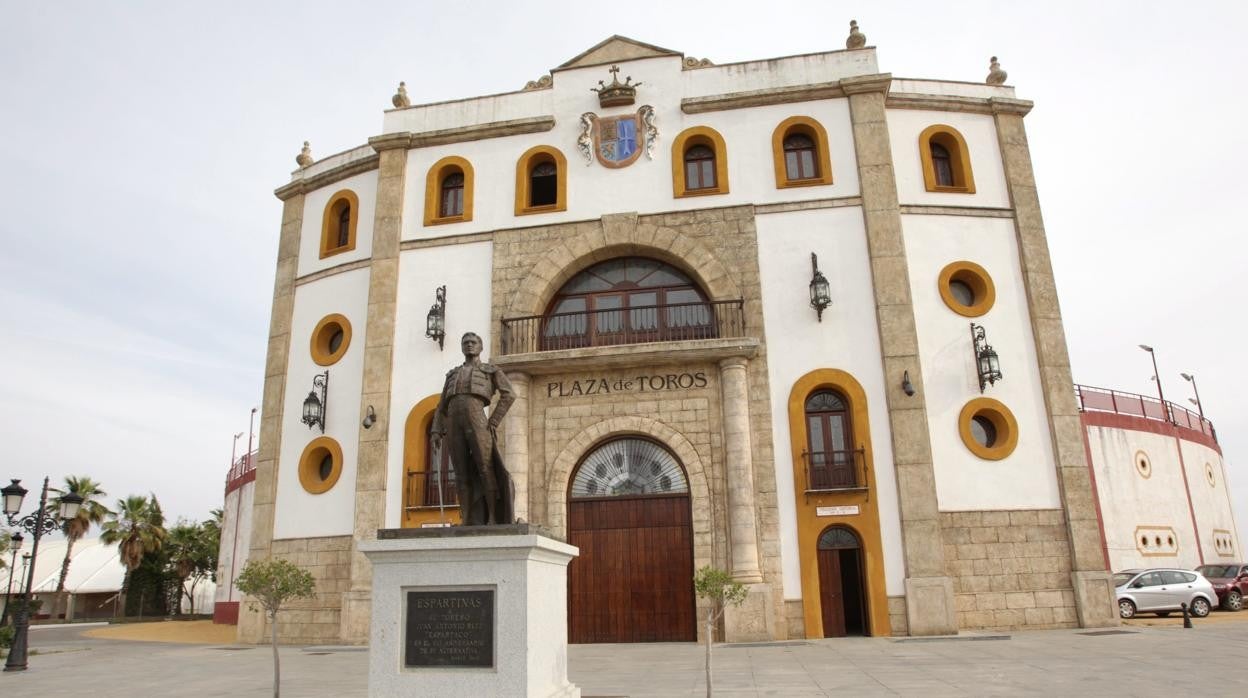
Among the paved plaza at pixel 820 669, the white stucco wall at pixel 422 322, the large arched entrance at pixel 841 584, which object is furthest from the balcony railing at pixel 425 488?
the large arched entrance at pixel 841 584

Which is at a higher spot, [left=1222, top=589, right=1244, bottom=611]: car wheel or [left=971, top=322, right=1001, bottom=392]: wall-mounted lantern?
[left=971, top=322, right=1001, bottom=392]: wall-mounted lantern

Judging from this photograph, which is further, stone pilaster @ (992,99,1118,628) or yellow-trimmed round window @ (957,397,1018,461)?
yellow-trimmed round window @ (957,397,1018,461)

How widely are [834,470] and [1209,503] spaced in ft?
64.7

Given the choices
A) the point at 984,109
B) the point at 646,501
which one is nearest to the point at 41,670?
the point at 646,501

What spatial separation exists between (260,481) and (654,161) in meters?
12.1

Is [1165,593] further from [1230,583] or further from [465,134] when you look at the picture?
[465,134]

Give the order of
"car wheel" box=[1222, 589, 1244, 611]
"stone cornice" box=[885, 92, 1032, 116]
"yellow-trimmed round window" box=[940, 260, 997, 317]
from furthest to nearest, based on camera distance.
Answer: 1. "car wheel" box=[1222, 589, 1244, 611]
2. "stone cornice" box=[885, 92, 1032, 116]
3. "yellow-trimmed round window" box=[940, 260, 997, 317]

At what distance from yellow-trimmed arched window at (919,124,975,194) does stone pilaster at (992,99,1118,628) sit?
901mm

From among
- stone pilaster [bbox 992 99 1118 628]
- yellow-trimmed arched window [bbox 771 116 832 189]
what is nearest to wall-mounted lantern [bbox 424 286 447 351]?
yellow-trimmed arched window [bbox 771 116 832 189]

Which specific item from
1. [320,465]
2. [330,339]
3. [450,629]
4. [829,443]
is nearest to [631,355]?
[829,443]

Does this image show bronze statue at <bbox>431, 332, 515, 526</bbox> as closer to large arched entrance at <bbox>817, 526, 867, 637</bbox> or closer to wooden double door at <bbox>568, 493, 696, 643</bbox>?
wooden double door at <bbox>568, 493, 696, 643</bbox>

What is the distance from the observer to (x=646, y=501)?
53.6 ft

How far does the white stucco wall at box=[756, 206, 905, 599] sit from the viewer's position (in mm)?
15523

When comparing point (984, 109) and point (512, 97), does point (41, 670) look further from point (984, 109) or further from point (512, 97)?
point (984, 109)
